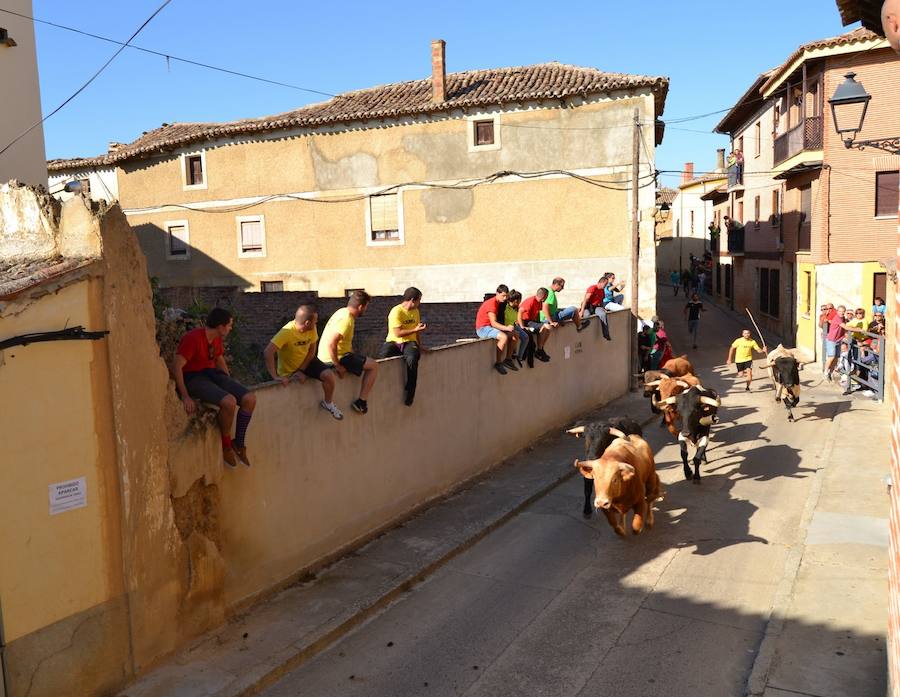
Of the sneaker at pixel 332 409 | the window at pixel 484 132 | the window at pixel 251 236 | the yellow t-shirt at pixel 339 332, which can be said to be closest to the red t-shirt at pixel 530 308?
the yellow t-shirt at pixel 339 332

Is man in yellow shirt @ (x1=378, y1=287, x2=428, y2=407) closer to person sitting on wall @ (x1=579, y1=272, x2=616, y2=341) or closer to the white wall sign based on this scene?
the white wall sign

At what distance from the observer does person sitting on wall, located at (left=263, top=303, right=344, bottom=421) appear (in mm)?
8508

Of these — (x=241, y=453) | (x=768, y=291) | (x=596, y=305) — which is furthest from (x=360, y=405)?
(x=768, y=291)

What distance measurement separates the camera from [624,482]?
9320 mm

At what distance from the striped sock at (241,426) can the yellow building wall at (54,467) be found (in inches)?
50.6

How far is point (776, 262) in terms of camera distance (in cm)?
3162

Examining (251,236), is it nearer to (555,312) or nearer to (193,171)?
(193,171)

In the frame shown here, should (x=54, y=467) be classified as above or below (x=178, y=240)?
below

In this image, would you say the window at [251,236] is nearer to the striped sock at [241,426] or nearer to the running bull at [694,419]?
the running bull at [694,419]

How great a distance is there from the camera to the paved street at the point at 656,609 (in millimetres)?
6746

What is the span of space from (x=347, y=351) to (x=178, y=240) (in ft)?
74.2

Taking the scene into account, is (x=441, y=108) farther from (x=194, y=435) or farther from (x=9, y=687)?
(x=9, y=687)

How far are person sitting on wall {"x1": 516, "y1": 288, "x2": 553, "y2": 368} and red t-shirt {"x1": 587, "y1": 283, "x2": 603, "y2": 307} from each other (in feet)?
11.9

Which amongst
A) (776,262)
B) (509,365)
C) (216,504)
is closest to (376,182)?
(509,365)
